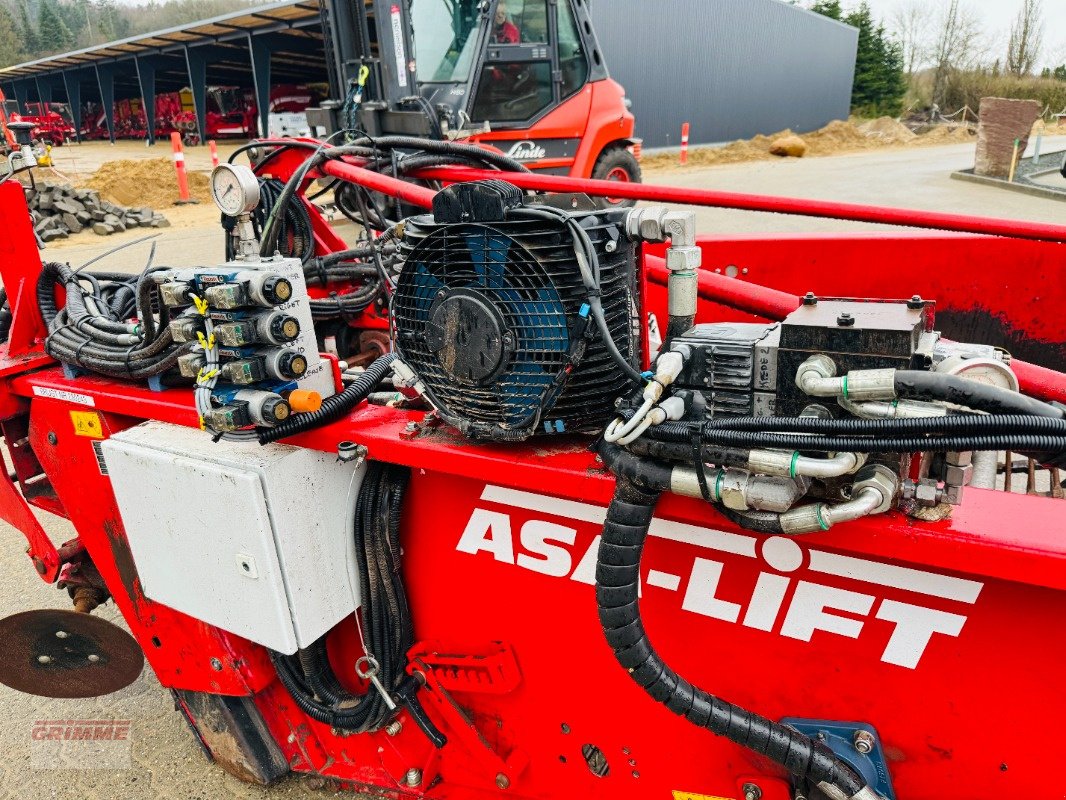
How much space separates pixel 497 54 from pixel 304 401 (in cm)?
606

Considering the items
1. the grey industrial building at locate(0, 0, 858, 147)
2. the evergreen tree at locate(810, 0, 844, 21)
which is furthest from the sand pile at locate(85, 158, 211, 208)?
the evergreen tree at locate(810, 0, 844, 21)

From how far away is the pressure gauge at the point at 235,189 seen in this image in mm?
1783

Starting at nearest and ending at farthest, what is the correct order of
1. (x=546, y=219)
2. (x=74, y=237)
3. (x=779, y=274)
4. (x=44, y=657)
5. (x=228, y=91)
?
(x=546, y=219) < (x=44, y=657) < (x=779, y=274) < (x=74, y=237) < (x=228, y=91)

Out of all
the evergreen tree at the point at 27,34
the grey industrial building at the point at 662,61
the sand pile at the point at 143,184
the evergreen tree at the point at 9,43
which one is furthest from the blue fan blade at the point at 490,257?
the evergreen tree at the point at 27,34

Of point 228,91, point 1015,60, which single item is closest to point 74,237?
point 228,91

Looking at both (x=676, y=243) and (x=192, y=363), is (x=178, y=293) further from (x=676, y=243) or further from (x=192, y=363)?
(x=676, y=243)

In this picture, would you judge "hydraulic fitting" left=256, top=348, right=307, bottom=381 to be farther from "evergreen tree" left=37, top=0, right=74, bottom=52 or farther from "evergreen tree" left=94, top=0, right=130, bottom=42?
"evergreen tree" left=94, top=0, right=130, bottom=42

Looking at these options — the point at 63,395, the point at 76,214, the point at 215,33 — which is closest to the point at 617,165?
the point at 63,395

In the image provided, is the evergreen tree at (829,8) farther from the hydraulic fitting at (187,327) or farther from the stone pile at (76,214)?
the hydraulic fitting at (187,327)

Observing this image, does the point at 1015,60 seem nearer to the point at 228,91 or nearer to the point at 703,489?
the point at 228,91

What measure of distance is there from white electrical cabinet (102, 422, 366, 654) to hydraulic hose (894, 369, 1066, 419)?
107 centimetres

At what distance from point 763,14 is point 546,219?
25.4m

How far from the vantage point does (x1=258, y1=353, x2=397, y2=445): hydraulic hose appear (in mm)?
1457

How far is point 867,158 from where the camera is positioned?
57.6 ft
